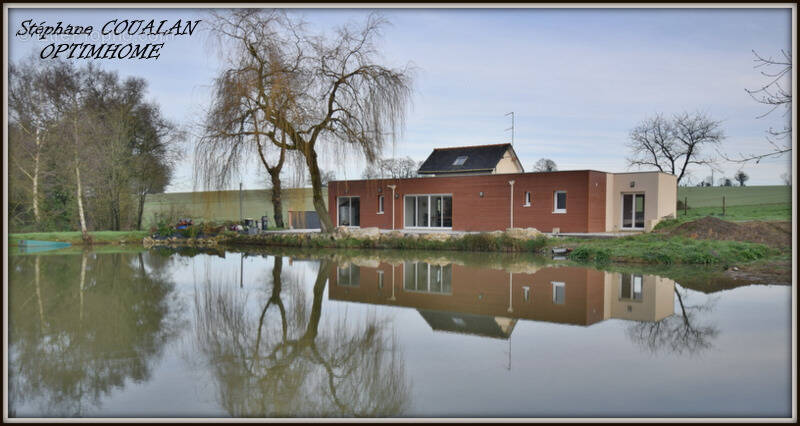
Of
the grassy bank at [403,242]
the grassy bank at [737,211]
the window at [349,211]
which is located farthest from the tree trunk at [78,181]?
the grassy bank at [737,211]

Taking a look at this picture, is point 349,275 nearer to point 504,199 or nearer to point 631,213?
point 504,199

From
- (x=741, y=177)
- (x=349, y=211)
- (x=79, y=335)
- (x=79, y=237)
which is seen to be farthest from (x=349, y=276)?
(x=741, y=177)

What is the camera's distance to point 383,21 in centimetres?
1501

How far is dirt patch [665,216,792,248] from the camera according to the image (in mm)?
13416

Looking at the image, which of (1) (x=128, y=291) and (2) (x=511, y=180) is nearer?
(1) (x=128, y=291)

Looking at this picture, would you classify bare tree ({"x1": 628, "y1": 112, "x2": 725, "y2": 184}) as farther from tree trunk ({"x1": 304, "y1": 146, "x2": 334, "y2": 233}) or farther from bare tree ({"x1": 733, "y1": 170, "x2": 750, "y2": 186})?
tree trunk ({"x1": 304, "y1": 146, "x2": 334, "y2": 233})

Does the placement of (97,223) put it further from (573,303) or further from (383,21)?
(573,303)

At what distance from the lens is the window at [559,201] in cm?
1812

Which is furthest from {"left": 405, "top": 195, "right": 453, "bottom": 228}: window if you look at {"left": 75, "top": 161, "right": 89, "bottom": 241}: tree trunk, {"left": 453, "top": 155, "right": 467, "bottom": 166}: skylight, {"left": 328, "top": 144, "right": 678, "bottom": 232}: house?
{"left": 75, "top": 161, "right": 89, "bottom": 241}: tree trunk

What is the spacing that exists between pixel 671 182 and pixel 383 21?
491 inches

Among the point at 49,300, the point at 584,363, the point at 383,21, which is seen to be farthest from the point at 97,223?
the point at 584,363

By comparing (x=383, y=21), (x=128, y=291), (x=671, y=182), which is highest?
(x=383, y=21)

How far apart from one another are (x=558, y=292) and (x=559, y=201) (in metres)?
11.3

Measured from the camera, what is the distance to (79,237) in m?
17.9
